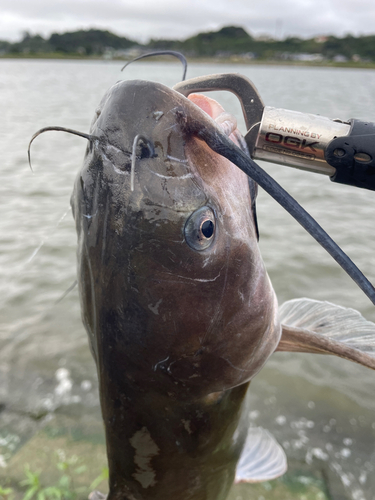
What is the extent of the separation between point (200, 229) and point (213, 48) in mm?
112064

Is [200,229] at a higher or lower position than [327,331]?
higher

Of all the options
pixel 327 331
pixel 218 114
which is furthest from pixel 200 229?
pixel 327 331

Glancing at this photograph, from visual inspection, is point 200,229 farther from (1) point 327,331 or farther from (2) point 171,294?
(1) point 327,331

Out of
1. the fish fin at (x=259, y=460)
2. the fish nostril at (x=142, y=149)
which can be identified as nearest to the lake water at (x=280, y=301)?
the fish nostril at (x=142, y=149)

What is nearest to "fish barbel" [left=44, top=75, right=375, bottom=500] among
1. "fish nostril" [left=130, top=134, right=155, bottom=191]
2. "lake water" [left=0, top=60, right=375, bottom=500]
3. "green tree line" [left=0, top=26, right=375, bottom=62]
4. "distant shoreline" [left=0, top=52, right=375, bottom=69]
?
"fish nostril" [left=130, top=134, right=155, bottom=191]

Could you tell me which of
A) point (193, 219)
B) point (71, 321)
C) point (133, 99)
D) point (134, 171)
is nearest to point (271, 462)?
point (193, 219)

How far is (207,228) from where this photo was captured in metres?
1.17

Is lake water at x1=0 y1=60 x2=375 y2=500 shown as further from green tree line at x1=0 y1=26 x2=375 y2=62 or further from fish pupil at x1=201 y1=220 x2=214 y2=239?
green tree line at x1=0 y1=26 x2=375 y2=62

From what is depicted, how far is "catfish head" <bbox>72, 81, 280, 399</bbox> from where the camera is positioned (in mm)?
1111

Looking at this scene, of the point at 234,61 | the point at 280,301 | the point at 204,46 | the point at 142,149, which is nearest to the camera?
the point at 142,149

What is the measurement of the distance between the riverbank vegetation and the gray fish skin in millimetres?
87418

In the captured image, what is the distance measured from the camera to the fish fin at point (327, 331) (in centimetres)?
147

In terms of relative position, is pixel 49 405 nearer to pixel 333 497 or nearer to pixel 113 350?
pixel 333 497

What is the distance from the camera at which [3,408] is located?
3.45 meters
